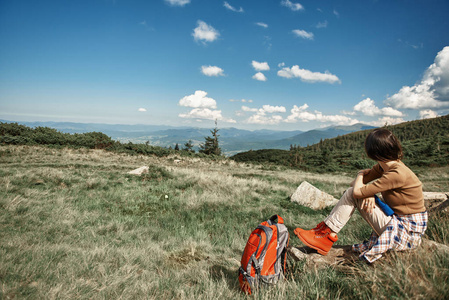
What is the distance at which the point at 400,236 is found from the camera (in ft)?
8.39

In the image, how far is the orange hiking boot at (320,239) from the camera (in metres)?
2.91

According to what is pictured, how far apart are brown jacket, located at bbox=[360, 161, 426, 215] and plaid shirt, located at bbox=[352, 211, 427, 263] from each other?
97mm

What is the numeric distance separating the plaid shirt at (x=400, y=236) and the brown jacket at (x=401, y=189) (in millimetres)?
97

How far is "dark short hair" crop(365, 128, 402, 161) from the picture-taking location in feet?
8.79

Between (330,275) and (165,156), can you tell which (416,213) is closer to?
(330,275)

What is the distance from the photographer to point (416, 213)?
2.59 meters

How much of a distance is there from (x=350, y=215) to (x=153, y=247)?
3.56 meters

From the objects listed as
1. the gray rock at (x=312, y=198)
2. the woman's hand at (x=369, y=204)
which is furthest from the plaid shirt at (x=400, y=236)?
the gray rock at (x=312, y=198)

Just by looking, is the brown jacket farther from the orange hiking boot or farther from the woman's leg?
the orange hiking boot

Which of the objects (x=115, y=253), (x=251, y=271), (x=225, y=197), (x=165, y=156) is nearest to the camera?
(x=251, y=271)

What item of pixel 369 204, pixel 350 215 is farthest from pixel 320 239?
pixel 369 204

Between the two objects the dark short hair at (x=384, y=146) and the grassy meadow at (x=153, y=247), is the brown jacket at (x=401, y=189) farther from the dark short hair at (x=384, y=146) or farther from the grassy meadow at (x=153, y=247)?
the grassy meadow at (x=153, y=247)

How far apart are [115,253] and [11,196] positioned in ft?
15.4

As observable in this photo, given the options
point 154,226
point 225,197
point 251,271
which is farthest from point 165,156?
point 251,271
